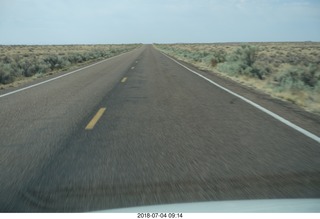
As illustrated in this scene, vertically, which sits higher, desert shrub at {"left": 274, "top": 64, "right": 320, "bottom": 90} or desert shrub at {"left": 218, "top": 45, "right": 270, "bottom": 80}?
desert shrub at {"left": 274, "top": 64, "right": 320, "bottom": 90}

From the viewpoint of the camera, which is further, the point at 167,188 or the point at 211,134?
the point at 211,134

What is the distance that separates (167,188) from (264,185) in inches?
45.8

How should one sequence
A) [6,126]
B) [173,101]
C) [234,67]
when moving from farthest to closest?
[234,67] < [173,101] < [6,126]

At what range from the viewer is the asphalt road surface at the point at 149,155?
497 cm

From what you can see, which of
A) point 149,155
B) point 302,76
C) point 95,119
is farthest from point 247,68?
point 149,155

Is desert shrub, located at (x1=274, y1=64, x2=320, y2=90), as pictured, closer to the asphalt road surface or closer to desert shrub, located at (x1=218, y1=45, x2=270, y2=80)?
desert shrub, located at (x1=218, y1=45, x2=270, y2=80)

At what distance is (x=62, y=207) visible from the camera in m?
4.62

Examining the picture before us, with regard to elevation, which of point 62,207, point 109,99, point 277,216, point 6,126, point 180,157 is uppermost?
point 277,216

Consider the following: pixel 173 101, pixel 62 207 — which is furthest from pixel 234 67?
pixel 62 207

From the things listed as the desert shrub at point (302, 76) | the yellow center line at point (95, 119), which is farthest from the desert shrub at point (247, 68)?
the yellow center line at point (95, 119)

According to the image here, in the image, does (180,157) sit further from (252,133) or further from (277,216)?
(277,216)

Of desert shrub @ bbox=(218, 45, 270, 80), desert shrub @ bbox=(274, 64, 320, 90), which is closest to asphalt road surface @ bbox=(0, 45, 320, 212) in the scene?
desert shrub @ bbox=(274, 64, 320, 90)

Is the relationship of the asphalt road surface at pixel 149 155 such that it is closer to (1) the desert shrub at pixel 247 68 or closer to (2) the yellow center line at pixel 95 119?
(2) the yellow center line at pixel 95 119

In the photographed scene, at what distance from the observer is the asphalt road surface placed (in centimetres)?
497
